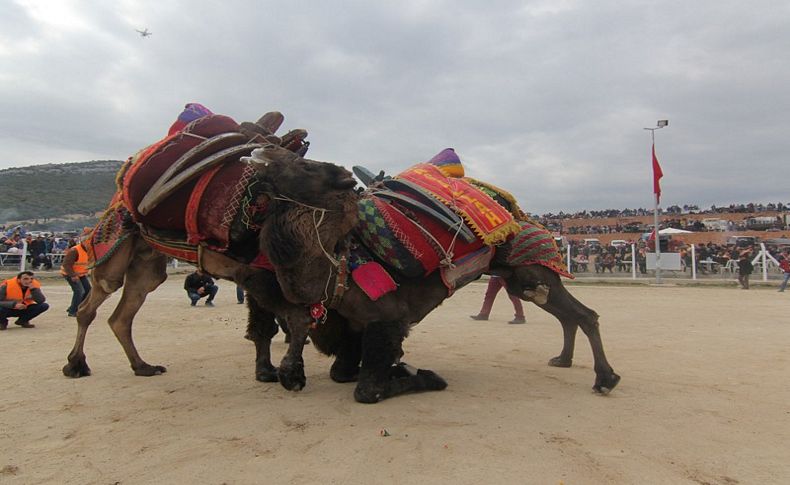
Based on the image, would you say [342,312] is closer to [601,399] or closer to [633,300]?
[601,399]

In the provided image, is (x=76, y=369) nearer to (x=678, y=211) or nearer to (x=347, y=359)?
(x=347, y=359)

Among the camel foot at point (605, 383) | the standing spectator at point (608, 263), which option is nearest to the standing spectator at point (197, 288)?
the camel foot at point (605, 383)

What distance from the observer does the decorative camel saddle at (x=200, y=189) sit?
11.5 ft

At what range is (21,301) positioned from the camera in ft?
28.3

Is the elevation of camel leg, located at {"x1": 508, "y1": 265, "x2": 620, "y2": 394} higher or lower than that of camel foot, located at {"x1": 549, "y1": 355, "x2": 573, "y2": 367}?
higher

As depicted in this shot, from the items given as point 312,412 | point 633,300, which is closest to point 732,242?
point 633,300

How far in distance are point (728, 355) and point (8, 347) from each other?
30.0ft

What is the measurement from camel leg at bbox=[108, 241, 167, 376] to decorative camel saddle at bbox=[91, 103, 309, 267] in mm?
1319

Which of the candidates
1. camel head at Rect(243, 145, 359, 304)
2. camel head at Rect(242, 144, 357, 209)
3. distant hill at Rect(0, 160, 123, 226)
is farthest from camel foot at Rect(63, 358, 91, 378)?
distant hill at Rect(0, 160, 123, 226)

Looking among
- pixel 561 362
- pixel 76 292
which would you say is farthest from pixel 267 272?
pixel 76 292

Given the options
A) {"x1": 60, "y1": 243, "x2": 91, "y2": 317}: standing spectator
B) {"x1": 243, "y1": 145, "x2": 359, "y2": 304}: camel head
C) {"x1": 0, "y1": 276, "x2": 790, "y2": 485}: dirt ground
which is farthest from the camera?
{"x1": 60, "y1": 243, "x2": 91, "y2": 317}: standing spectator

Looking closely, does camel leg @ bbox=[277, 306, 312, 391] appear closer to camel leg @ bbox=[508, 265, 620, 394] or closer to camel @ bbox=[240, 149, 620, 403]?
camel @ bbox=[240, 149, 620, 403]

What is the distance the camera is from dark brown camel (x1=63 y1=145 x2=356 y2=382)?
→ 3.47m

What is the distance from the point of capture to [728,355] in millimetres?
5754
